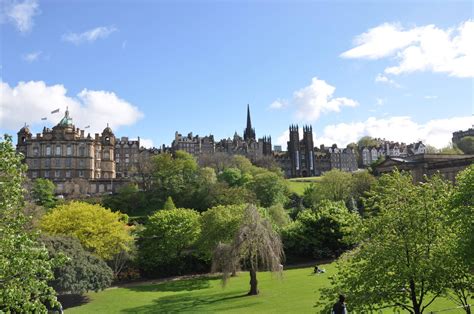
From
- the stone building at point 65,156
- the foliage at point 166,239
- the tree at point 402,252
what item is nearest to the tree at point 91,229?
the foliage at point 166,239

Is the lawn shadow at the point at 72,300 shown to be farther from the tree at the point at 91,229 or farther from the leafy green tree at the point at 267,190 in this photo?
the leafy green tree at the point at 267,190

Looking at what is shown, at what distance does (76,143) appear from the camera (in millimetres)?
96375

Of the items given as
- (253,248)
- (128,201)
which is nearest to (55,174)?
(128,201)

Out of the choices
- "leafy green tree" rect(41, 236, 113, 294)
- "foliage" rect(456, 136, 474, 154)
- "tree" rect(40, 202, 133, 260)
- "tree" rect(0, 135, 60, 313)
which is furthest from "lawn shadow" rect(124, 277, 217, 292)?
"foliage" rect(456, 136, 474, 154)

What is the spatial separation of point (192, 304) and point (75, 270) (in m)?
8.70

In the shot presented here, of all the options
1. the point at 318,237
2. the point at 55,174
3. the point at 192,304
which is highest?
the point at 55,174

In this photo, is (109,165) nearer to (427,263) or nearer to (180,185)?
(180,185)

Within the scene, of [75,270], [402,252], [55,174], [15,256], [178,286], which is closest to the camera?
[15,256]

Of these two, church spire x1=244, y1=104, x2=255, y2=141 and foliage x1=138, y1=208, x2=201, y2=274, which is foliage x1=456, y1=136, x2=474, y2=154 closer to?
church spire x1=244, y1=104, x2=255, y2=141

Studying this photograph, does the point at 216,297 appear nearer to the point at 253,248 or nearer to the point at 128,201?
the point at 253,248

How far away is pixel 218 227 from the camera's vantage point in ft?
125

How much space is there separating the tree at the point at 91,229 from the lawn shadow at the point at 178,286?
4500 mm

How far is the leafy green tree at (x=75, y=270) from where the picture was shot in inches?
1161

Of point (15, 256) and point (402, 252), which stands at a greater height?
point (15, 256)
